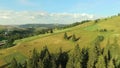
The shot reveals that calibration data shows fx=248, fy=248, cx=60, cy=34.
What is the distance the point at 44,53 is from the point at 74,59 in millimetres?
22836

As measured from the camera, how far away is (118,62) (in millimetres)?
140375

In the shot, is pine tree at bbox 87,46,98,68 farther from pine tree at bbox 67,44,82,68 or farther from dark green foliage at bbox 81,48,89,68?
pine tree at bbox 67,44,82,68

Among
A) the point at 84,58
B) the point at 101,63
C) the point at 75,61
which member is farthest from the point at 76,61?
the point at 101,63

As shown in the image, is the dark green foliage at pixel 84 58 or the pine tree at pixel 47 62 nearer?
the pine tree at pixel 47 62

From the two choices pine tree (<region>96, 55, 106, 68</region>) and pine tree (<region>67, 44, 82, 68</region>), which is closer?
pine tree (<region>96, 55, 106, 68</region>)

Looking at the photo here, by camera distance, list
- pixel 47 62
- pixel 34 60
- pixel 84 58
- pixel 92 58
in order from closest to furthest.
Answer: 1. pixel 92 58
2. pixel 47 62
3. pixel 34 60
4. pixel 84 58

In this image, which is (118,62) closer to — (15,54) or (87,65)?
(87,65)

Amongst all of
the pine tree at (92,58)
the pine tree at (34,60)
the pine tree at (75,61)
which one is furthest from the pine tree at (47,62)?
the pine tree at (92,58)

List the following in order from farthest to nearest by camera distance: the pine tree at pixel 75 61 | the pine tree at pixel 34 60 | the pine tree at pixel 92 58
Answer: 1. the pine tree at pixel 34 60
2. the pine tree at pixel 92 58
3. the pine tree at pixel 75 61

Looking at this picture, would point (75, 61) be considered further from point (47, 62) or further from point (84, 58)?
point (47, 62)

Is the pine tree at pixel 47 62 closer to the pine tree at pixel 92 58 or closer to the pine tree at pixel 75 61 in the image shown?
the pine tree at pixel 75 61

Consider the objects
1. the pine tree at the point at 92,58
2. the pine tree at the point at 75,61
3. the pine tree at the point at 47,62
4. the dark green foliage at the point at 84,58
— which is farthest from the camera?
the dark green foliage at the point at 84,58

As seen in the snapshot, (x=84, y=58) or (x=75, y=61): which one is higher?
(x=75, y=61)

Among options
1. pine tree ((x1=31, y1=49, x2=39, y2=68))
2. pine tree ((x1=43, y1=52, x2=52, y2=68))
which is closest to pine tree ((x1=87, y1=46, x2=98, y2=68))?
pine tree ((x1=43, y1=52, x2=52, y2=68))
